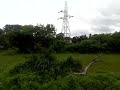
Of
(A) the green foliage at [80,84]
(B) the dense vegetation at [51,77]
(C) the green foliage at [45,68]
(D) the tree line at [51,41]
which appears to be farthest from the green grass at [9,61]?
(D) the tree line at [51,41]

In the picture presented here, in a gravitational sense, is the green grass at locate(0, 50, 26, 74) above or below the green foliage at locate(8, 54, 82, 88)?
below

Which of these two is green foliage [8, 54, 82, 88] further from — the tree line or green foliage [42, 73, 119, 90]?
the tree line

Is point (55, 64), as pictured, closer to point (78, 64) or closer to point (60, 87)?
point (78, 64)

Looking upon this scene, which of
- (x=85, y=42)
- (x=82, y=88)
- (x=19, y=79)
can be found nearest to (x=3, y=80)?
(x=19, y=79)

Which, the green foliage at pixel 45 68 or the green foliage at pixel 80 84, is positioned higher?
the green foliage at pixel 45 68

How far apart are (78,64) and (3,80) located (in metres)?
3.88

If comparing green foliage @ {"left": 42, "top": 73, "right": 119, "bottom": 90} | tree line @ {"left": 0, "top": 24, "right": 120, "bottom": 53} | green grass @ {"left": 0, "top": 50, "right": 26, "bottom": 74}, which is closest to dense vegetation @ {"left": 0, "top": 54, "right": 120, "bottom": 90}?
green foliage @ {"left": 42, "top": 73, "right": 119, "bottom": 90}

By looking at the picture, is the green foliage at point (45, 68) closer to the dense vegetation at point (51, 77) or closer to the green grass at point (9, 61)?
the dense vegetation at point (51, 77)

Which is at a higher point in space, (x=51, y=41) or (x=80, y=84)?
(x=51, y=41)

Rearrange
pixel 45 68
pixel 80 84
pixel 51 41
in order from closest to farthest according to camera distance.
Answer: pixel 80 84
pixel 45 68
pixel 51 41

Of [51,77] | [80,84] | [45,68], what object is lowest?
[80,84]

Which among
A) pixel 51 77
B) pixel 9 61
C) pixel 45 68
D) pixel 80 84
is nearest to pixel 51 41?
pixel 9 61

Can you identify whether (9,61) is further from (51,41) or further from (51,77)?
(51,77)

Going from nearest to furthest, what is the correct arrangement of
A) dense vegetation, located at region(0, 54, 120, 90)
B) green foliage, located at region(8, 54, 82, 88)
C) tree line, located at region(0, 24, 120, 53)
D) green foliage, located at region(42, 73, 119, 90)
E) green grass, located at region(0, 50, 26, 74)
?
1. green foliage, located at region(42, 73, 119, 90)
2. dense vegetation, located at region(0, 54, 120, 90)
3. green foliage, located at region(8, 54, 82, 88)
4. green grass, located at region(0, 50, 26, 74)
5. tree line, located at region(0, 24, 120, 53)
